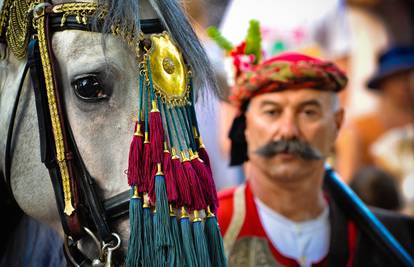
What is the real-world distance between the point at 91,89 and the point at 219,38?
139cm

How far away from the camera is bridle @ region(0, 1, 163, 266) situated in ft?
5.71

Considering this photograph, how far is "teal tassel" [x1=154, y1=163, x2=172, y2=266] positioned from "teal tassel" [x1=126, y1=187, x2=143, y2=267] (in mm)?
51

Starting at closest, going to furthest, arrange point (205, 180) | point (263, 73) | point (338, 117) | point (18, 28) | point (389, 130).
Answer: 1. point (205, 180)
2. point (18, 28)
3. point (263, 73)
4. point (338, 117)
5. point (389, 130)

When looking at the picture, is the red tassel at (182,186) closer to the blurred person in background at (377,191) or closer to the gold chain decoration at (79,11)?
the gold chain decoration at (79,11)

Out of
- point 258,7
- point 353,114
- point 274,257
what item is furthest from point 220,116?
point 353,114

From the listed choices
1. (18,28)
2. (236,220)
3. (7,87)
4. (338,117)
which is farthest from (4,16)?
(338,117)

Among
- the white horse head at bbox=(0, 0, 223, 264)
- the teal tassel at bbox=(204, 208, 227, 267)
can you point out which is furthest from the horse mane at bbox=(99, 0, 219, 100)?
the teal tassel at bbox=(204, 208, 227, 267)

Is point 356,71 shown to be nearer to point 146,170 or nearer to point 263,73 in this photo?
point 263,73

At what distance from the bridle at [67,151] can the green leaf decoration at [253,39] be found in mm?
1185

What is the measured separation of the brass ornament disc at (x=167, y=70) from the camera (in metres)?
1.78

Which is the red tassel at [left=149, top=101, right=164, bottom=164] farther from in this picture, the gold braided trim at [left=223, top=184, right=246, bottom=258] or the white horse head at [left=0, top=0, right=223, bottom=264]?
the gold braided trim at [left=223, top=184, right=246, bottom=258]

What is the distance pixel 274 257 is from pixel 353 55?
755 centimetres

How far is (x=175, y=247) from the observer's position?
1627 millimetres

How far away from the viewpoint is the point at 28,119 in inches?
74.9
